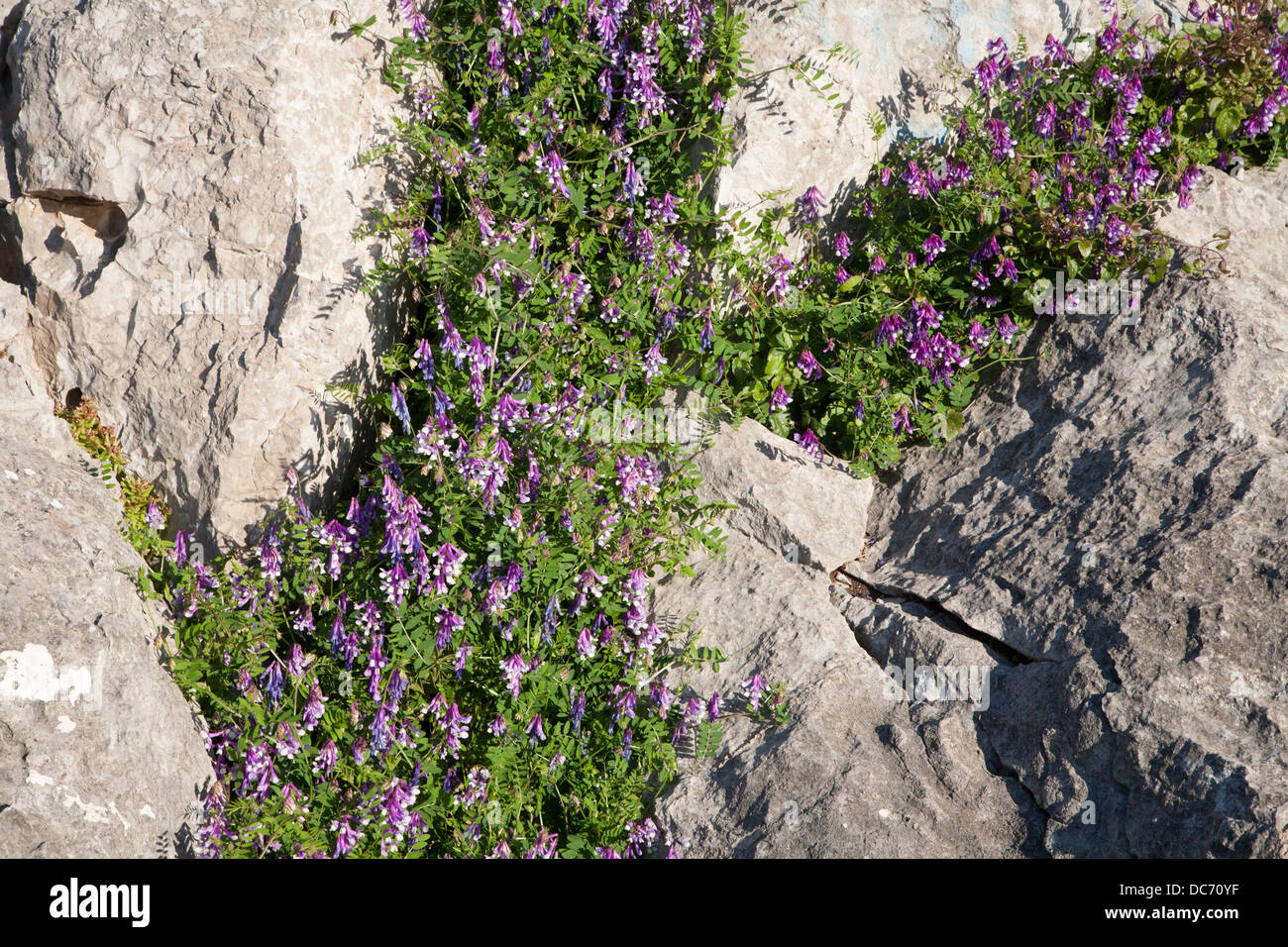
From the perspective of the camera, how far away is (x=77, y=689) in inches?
158

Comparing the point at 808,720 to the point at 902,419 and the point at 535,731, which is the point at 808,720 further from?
the point at 902,419

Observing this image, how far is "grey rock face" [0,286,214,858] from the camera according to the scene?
12.4 ft

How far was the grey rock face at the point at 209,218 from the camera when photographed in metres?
4.75

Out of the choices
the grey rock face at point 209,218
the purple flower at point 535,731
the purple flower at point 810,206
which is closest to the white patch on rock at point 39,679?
the grey rock face at point 209,218

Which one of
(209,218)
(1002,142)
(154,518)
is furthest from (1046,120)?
(154,518)

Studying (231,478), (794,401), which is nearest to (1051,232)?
(794,401)

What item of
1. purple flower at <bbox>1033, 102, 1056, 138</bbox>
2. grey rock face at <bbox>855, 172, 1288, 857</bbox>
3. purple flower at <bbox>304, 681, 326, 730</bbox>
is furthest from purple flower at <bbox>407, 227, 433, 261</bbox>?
purple flower at <bbox>1033, 102, 1056, 138</bbox>

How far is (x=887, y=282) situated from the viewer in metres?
5.26

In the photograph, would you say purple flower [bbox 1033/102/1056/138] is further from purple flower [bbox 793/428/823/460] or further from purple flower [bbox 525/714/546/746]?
purple flower [bbox 525/714/546/746]

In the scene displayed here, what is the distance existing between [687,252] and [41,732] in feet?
12.6

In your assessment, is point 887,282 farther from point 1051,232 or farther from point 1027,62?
point 1027,62
